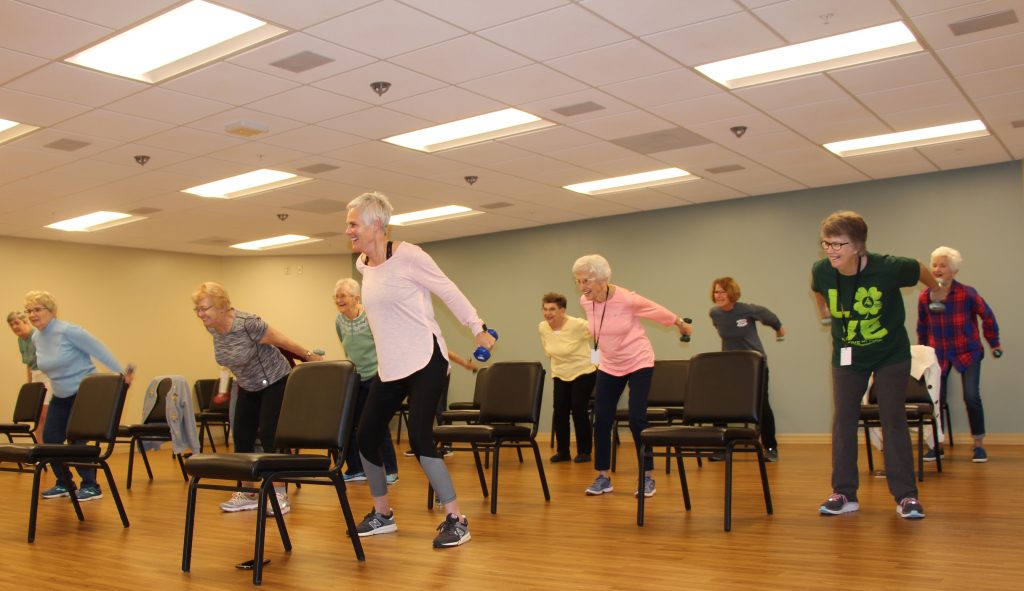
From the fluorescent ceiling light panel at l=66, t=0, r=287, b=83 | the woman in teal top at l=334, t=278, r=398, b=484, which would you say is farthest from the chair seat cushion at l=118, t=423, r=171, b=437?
the fluorescent ceiling light panel at l=66, t=0, r=287, b=83

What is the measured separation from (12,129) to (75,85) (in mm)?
1585

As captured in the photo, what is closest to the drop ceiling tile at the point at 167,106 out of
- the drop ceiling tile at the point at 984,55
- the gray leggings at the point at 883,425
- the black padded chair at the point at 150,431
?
the black padded chair at the point at 150,431

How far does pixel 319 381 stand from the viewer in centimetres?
372

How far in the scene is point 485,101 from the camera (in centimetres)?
641

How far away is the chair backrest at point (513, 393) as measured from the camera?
5.28 meters

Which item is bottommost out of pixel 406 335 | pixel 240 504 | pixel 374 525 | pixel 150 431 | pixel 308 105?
pixel 240 504

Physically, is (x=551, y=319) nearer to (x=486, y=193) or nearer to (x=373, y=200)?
(x=486, y=193)

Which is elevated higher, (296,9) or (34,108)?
(296,9)

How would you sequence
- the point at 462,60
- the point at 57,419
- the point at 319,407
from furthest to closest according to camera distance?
1. the point at 57,419
2. the point at 462,60
3. the point at 319,407

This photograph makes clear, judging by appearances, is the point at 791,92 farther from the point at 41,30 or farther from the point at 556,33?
the point at 41,30

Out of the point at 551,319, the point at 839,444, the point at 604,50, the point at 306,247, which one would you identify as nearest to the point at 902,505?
the point at 839,444

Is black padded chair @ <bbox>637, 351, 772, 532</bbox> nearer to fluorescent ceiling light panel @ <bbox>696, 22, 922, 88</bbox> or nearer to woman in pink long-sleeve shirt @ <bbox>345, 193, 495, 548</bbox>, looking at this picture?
woman in pink long-sleeve shirt @ <bbox>345, 193, 495, 548</bbox>

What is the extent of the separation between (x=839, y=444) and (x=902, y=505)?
0.38m

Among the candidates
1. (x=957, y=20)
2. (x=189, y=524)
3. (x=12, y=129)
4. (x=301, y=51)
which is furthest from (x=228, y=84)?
(x=957, y=20)
